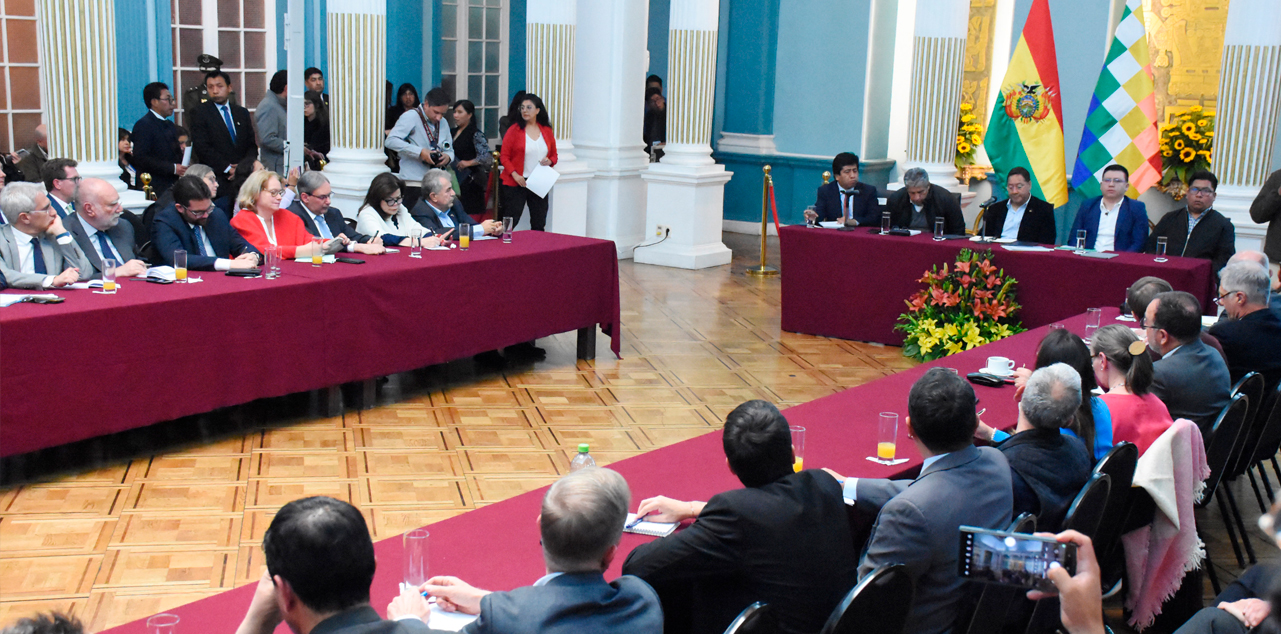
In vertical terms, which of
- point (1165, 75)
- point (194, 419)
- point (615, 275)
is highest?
Result: point (1165, 75)

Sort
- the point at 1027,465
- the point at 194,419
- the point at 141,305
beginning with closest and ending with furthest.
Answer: the point at 1027,465 → the point at 141,305 → the point at 194,419

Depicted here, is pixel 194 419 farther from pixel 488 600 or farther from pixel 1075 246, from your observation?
pixel 1075 246

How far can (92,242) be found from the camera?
550 cm

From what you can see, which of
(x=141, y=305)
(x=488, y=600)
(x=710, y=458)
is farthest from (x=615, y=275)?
(x=488, y=600)

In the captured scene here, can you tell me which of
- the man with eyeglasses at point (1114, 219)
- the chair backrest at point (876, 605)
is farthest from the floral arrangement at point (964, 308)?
the chair backrest at point (876, 605)

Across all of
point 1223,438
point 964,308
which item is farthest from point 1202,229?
point 1223,438

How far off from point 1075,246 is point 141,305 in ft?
18.1

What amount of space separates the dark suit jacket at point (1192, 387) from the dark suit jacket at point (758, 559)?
7.15 ft

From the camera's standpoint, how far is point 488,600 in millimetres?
2133

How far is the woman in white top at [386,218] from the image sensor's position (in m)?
6.82

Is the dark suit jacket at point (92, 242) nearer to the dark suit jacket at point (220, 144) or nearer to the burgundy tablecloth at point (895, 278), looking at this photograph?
the dark suit jacket at point (220, 144)

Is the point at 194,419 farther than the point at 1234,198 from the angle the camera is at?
No

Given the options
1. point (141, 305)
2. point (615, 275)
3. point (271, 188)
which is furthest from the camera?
point (615, 275)

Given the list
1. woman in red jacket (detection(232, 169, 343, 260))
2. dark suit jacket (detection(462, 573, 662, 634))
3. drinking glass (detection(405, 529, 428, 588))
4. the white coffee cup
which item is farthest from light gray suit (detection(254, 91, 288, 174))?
dark suit jacket (detection(462, 573, 662, 634))
